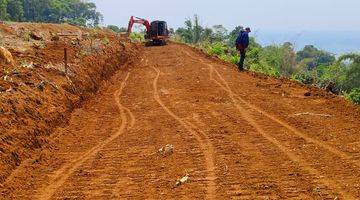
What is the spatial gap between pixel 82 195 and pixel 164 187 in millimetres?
1341

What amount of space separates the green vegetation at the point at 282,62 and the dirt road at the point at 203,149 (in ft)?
25.6

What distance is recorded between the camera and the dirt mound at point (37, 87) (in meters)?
10.5

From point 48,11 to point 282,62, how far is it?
66.4m

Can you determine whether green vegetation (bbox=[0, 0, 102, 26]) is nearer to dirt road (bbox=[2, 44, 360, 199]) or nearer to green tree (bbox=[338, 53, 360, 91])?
green tree (bbox=[338, 53, 360, 91])

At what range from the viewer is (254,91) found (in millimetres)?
17328

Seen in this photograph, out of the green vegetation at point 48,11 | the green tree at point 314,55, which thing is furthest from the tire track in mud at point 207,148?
the green tree at point 314,55

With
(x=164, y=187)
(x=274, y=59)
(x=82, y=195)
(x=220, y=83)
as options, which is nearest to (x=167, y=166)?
(x=164, y=187)

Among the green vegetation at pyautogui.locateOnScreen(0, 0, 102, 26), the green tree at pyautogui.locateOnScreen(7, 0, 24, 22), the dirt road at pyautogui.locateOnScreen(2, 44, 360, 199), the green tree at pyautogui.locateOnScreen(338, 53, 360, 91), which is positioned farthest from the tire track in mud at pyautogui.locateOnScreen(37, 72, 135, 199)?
the green tree at pyautogui.locateOnScreen(7, 0, 24, 22)

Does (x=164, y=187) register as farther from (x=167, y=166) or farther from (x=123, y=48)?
(x=123, y=48)

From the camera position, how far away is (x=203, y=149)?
404 inches

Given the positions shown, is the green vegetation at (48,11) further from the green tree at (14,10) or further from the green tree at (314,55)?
the green tree at (314,55)

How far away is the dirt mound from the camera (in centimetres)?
1046

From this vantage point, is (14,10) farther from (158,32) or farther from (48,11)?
(158,32)

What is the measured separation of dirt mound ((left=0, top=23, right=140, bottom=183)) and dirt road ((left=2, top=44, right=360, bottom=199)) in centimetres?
40
